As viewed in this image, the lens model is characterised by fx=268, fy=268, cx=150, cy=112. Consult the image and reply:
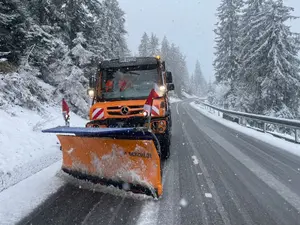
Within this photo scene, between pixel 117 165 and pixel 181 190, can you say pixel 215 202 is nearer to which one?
pixel 181 190

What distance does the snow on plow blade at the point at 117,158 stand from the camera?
4305 mm

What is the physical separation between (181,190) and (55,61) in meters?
12.0

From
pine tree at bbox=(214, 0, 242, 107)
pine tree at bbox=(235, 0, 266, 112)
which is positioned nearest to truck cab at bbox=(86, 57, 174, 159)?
pine tree at bbox=(235, 0, 266, 112)

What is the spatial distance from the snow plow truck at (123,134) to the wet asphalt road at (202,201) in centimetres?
36

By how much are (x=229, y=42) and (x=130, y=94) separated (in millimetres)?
24873

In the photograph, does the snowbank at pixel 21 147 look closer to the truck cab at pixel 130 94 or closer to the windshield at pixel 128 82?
the truck cab at pixel 130 94

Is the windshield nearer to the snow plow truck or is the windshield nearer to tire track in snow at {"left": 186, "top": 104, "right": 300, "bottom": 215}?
the snow plow truck

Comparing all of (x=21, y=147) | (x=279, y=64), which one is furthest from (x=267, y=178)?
(x=279, y=64)

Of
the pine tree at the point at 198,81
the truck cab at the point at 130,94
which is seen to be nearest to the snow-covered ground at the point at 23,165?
the truck cab at the point at 130,94

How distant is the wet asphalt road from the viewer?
3.58 m

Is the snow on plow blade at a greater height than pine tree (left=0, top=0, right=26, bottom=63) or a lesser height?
lesser

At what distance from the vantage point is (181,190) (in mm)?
4613

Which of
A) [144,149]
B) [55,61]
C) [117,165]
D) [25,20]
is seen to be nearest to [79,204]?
[117,165]

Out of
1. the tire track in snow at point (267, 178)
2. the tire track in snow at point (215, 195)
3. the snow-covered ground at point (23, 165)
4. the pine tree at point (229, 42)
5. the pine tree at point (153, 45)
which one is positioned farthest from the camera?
the pine tree at point (153, 45)
